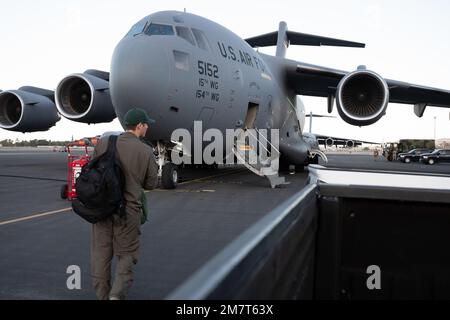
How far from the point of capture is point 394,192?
7.81ft

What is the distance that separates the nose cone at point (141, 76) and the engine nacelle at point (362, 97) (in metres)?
6.33

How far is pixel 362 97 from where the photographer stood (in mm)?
12836

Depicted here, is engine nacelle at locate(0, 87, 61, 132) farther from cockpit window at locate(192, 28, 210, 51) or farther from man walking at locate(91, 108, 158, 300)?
man walking at locate(91, 108, 158, 300)

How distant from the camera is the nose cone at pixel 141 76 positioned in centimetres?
821

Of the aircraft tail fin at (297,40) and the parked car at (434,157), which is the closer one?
the aircraft tail fin at (297,40)

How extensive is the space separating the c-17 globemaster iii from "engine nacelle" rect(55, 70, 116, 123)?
0.03 metres

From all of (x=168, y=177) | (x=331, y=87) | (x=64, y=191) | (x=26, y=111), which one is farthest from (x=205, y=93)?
(x=26, y=111)

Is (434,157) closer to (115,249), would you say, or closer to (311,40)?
(311,40)

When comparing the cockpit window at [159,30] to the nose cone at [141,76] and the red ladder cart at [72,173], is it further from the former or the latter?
the red ladder cart at [72,173]

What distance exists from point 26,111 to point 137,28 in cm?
776

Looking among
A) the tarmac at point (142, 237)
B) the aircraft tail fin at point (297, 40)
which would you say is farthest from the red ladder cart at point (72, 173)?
the aircraft tail fin at point (297, 40)

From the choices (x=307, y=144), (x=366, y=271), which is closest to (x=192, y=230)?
(x=366, y=271)

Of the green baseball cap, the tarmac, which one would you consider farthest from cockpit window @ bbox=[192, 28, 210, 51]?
the green baseball cap

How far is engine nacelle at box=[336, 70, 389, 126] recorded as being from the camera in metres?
12.5
